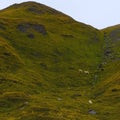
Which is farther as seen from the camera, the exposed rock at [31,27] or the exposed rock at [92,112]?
the exposed rock at [31,27]

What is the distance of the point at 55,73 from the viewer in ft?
463

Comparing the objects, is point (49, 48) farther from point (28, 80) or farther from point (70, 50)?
point (28, 80)

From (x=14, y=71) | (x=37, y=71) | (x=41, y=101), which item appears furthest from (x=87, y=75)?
(x=41, y=101)

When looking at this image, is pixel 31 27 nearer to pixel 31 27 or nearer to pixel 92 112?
pixel 31 27

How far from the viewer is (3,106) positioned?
339 ft

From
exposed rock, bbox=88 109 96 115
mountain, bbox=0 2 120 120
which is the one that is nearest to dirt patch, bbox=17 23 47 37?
mountain, bbox=0 2 120 120

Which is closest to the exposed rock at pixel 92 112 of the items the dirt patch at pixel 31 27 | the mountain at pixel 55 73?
the mountain at pixel 55 73

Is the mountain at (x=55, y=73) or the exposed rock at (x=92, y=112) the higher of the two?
the mountain at (x=55, y=73)

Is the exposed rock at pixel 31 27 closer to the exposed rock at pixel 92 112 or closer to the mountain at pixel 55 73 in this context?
the mountain at pixel 55 73

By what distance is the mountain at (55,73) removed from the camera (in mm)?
100125

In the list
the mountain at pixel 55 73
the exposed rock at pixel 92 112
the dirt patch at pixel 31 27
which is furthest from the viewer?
the dirt patch at pixel 31 27

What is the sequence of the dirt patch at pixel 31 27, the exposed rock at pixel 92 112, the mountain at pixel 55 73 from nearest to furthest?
the mountain at pixel 55 73
the exposed rock at pixel 92 112
the dirt patch at pixel 31 27

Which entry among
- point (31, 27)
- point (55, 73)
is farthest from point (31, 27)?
point (55, 73)

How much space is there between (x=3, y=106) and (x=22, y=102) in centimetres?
461
